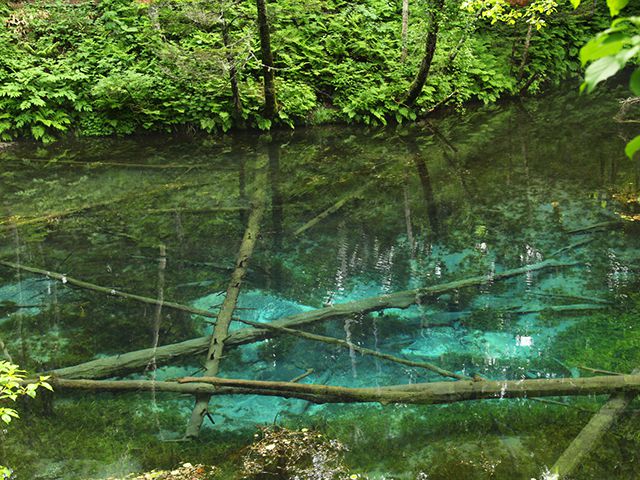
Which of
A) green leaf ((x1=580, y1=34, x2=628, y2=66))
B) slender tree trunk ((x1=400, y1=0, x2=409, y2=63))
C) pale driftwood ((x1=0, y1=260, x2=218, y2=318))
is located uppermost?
slender tree trunk ((x1=400, y1=0, x2=409, y2=63))

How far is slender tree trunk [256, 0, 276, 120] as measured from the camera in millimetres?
11906

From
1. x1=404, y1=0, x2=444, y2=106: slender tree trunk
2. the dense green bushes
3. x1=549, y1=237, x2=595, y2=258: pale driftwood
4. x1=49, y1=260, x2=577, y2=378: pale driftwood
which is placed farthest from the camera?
the dense green bushes

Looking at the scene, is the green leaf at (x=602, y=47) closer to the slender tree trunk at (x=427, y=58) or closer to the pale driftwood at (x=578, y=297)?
the pale driftwood at (x=578, y=297)

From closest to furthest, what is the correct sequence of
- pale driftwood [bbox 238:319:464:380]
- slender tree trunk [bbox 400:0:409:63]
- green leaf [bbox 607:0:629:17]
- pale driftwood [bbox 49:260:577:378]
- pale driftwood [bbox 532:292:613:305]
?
1. green leaf [bbox 607:0:629:17]
2. pale driftwood [bbox 238:319:464:380]
3. pale driftwood [bbox 49:260:577:378]
4. pale driftwood [bbox 532:292:613:305]
5. slender tree trunk [bbox 400:0:409:63]

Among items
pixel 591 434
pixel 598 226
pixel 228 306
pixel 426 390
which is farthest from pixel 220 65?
pixel 591 434

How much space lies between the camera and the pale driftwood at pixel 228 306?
5.27 metres

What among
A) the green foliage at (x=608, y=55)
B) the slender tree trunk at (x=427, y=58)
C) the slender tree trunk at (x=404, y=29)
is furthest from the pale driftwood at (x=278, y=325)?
the slender tree trunk at (x=404, y=29)

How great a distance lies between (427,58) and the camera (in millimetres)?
13891

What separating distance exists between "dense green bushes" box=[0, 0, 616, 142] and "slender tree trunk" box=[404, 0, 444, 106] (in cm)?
20

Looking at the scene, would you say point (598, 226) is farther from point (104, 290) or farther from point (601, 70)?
point (601, 70)

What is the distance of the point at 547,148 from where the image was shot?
12.9 meters

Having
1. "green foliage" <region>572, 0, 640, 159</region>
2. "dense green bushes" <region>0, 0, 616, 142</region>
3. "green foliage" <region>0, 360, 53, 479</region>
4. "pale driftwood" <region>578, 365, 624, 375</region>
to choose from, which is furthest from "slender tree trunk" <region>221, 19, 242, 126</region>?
"green foliage" <region>572, 0, 640, 159</region>

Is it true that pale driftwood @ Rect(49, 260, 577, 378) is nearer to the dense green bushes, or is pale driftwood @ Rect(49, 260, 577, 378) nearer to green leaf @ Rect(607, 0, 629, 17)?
green leaf @ Rect(607, 0, 629, 17)

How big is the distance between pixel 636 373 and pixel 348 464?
303 centimetres
